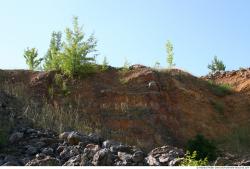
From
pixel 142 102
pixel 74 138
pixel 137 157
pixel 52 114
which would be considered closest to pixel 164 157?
pixel 137 157

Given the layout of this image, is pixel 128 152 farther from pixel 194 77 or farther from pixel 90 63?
pixel 194 77

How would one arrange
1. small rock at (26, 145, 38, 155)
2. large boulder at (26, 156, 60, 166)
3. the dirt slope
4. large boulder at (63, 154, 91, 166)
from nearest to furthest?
large boulder at (26, 156, 60, 166) → large boulder at (63, 154, 91, 166) → small rock at (26, 145, 38, 155) → the dirt slope

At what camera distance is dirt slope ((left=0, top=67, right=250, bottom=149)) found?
16344 millimetres

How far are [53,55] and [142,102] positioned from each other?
3.74 meters

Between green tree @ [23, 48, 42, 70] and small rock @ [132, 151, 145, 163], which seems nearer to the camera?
small rock @ [132, 151, 145, 163]

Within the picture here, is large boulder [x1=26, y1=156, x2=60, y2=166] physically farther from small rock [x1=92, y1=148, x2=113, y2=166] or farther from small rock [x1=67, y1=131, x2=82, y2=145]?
small rock [x1=67, y1=131, x2=82, y2=145]

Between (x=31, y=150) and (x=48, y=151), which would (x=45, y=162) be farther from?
(x=31, y=150)

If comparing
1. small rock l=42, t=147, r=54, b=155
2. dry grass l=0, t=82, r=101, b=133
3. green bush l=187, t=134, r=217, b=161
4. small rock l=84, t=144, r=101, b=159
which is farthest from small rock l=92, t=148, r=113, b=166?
green bush l=187, t=134, r=217, b=161

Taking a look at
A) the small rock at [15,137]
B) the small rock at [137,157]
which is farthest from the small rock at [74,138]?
the small rock at [137,157]

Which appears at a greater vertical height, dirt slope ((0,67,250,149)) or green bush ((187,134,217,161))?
dirt slope ((0,67,250,149))

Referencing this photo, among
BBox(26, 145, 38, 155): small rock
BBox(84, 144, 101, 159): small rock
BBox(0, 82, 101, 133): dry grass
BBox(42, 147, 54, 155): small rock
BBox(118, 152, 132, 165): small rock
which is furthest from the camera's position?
BBox(0, 82, 101, 133): dry grass

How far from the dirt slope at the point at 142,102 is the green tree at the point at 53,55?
0.64 meters

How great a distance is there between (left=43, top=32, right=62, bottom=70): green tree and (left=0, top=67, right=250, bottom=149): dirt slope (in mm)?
643

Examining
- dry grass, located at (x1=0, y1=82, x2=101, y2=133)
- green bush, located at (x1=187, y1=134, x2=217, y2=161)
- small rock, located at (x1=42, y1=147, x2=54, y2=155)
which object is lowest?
green bush, located at (x1=187, y1=134, x2=217, y2=161)
